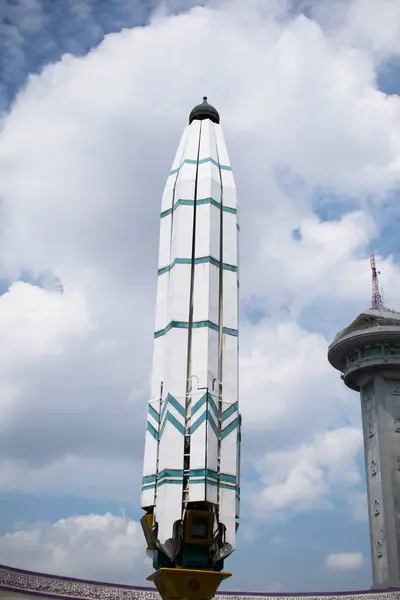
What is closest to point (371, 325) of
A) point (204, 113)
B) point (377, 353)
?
point (377, 353)

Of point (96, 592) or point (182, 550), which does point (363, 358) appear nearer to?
point (96, 592)

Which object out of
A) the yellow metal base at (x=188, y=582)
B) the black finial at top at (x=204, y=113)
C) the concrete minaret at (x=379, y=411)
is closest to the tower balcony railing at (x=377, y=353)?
the concrete minaret at (x=379, y=411)

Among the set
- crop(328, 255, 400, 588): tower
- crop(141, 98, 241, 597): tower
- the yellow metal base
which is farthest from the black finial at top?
crop(328, 255, 400, 588): tower

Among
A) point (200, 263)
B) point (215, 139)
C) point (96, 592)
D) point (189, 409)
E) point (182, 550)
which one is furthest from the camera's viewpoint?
point (96, 592)

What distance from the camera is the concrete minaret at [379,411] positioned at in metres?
39.3

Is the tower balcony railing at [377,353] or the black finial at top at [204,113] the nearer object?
the black finial at top at [204,113]

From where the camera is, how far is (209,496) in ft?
47.2

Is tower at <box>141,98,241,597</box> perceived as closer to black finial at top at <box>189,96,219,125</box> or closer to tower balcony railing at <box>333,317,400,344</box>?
black finial at top at <box>189,96,219,125</box>

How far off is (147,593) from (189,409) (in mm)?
14539

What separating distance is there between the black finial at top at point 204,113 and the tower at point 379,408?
26516 millimetres

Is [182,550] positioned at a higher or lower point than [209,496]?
lower

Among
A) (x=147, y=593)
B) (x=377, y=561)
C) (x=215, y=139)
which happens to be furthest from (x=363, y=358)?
(x=215, y=139)

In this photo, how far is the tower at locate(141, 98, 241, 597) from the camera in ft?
47.1

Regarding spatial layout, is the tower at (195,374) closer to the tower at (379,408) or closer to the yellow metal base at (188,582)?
the yellow metal base at (188,582)
